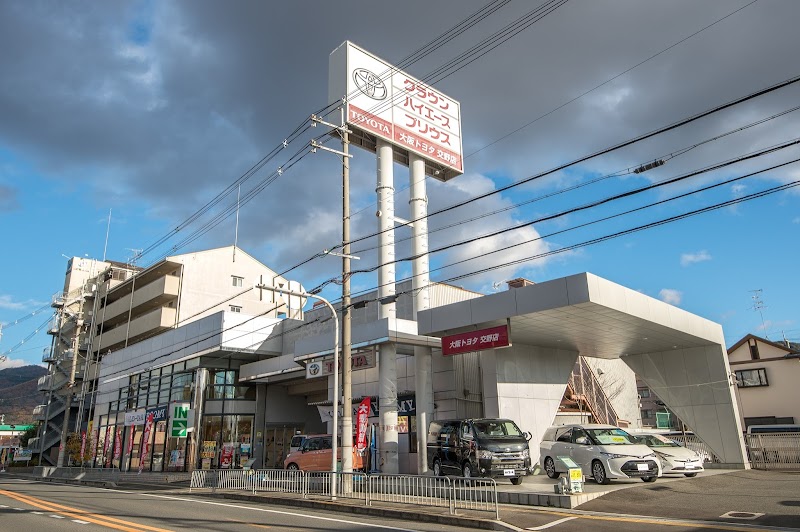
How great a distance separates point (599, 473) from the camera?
52.6 ft

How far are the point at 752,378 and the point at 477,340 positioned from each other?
Result: 1585 inches

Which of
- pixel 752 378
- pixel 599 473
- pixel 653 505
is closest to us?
pixel 653 505

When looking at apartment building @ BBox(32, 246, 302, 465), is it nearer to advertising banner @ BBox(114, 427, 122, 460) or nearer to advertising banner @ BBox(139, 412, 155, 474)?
advertising banner @ BBox(114, 427, 122, 460)

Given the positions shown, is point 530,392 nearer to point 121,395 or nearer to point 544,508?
point 544,508

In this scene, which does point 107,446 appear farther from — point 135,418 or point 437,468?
point 437,468

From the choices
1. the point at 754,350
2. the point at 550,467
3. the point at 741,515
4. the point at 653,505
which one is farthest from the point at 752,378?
the point at 741,515

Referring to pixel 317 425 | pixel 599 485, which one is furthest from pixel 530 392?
pixel 317 425

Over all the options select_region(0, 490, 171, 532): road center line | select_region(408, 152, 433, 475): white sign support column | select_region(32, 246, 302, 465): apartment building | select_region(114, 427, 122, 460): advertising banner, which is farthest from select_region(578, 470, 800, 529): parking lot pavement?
select_region(114, 427, 122, 460): advertising banner

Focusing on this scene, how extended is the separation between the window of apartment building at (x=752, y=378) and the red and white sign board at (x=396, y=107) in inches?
1344

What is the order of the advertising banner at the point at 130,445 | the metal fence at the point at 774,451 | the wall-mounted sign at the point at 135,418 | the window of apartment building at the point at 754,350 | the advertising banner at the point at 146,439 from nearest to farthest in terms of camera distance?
the metal fence at the point at 774,451 < the advertising banner at the point at 146,439 < the wall-mounted sign at the point at 135,418 < the advertising banner at the point at 130,445 < the window of apartment building at the point at 754,350

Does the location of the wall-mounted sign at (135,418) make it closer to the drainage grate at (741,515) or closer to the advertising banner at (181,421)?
the advertising banner at (181,421)

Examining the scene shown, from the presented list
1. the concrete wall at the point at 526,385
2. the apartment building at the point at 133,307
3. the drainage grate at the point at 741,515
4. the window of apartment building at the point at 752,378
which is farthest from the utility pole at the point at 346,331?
the window of apartment building at the point at 752,378

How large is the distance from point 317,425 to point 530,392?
20.7 m

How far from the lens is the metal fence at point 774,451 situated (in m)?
21.8
